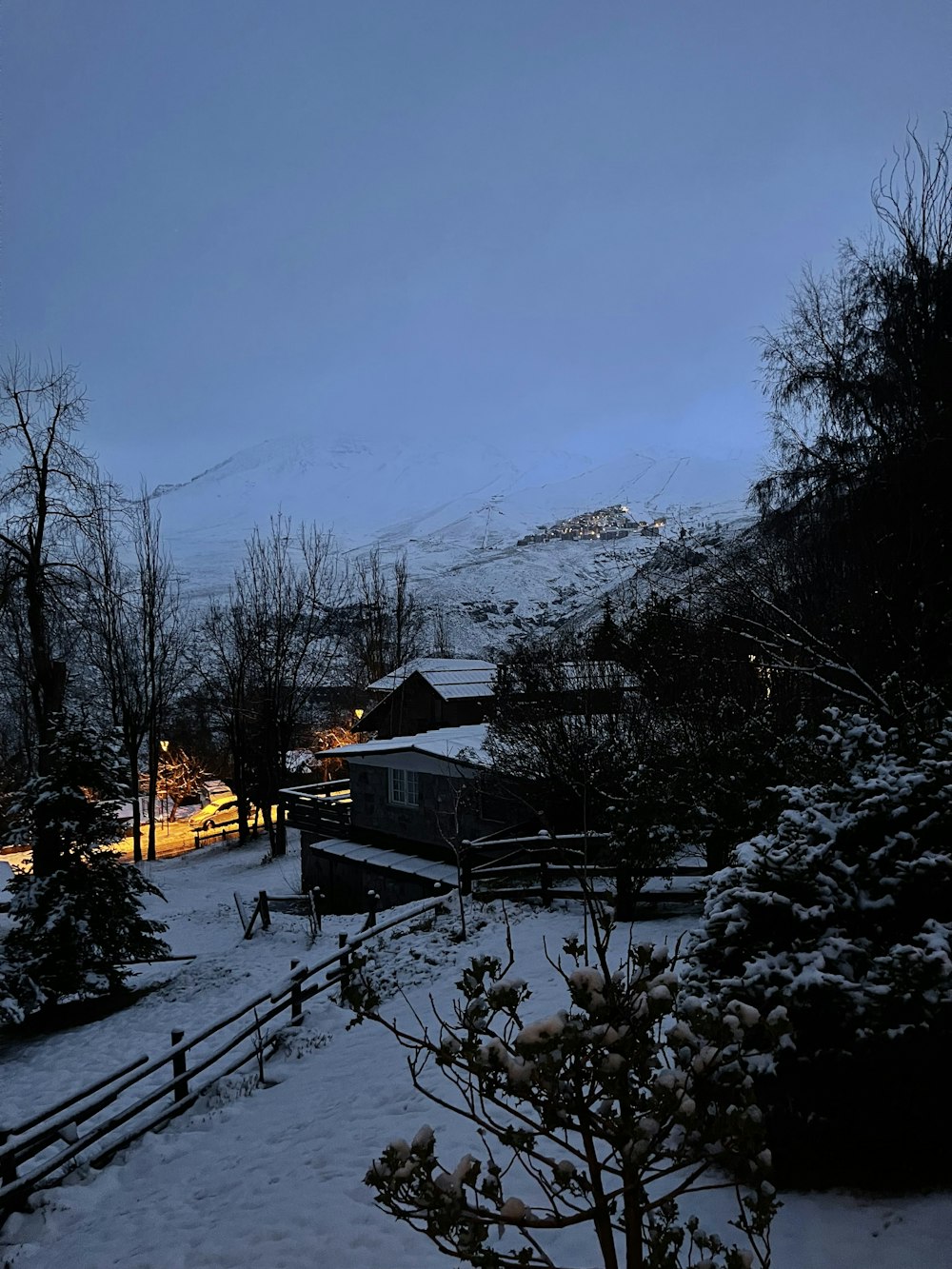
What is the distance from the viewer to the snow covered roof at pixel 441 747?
57.0 ft

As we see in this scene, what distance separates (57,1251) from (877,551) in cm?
1248

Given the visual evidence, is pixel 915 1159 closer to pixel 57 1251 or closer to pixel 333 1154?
pixel 333 1154

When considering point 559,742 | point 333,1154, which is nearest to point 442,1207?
point 333,1154

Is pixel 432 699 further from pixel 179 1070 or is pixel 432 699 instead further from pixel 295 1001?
pixel 179 1070

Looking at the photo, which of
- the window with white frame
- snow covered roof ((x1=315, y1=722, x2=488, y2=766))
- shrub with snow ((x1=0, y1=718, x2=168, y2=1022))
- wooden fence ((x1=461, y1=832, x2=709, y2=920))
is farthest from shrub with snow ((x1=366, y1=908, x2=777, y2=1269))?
the window with white frame

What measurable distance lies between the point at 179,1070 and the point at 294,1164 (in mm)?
2974

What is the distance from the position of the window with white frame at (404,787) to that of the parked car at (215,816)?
1672 centimetres

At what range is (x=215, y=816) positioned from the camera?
37.3 meters

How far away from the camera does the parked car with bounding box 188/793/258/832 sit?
34.1 m

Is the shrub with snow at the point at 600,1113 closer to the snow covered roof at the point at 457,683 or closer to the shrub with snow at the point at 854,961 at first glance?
the shrub with snow at the point at 854,961

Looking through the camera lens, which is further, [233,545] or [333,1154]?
[233,545]

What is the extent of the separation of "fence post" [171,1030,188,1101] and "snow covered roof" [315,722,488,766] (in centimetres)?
907

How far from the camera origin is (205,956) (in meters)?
15.3

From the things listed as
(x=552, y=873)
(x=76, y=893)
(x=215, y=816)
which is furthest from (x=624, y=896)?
(x=215, y=816)
